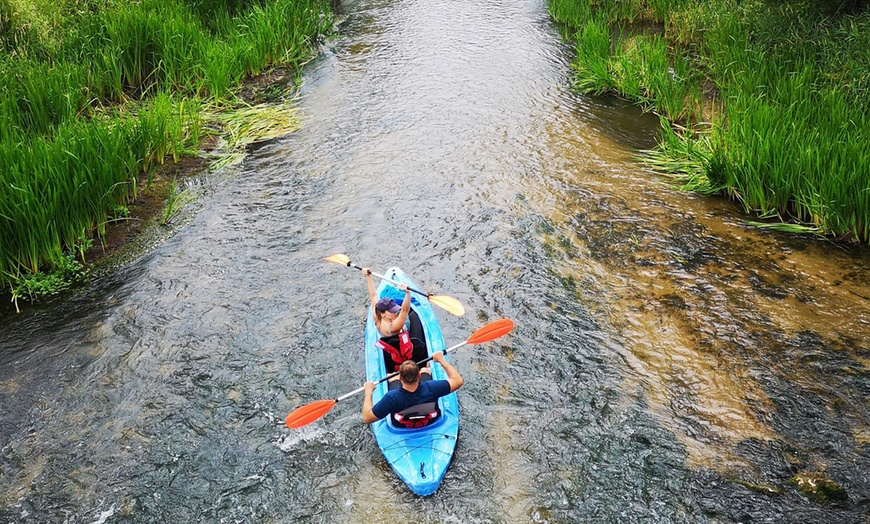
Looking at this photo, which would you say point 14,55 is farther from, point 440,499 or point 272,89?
point 440,499

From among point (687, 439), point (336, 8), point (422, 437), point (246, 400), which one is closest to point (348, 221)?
point (246, 400)

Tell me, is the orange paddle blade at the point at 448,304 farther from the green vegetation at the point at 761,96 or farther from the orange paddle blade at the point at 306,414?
the green vegetation at the point at 761,96

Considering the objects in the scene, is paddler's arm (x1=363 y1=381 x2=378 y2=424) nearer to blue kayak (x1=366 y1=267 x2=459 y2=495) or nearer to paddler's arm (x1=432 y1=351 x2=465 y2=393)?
blue kayak (x1=366 y1=267 x2=459 y2=495)

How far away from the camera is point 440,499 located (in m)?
4.34

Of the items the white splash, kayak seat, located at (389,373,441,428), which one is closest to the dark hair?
kayak seat, located at (389,373,441,428)

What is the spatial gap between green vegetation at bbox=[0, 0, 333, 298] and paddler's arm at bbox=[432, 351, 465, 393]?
3.91m

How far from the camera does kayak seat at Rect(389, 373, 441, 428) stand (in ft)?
15.0

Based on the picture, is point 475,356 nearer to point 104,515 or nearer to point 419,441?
point 419,441

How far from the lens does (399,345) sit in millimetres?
5191

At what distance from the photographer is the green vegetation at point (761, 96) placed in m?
6.36

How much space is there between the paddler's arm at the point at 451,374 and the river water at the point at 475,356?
42 centimetres

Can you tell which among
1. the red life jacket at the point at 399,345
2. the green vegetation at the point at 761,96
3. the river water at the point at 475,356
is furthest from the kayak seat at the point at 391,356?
the green vegetation at the point at 761,96

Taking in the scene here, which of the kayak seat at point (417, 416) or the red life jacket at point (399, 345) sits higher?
the red life jacket at point (399, 345)

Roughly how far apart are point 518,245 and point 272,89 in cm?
606
